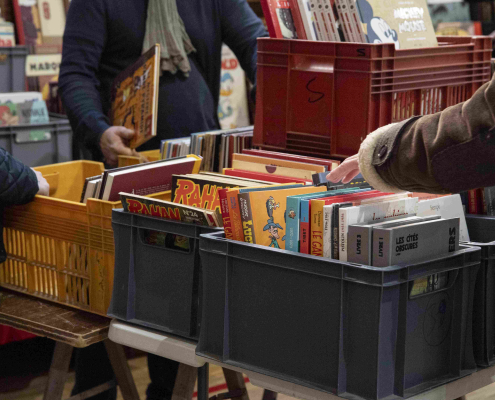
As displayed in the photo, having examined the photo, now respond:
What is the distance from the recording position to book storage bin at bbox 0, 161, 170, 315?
5.77ft

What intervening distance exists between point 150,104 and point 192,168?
0.40 meters

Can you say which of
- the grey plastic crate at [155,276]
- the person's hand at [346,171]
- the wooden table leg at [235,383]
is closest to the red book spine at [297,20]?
the person's hand at [346,171]

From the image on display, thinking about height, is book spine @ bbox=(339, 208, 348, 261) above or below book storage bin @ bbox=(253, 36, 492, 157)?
below

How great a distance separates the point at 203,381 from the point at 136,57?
1384mm

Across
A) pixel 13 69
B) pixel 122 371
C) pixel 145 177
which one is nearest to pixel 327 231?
pixel 145 177

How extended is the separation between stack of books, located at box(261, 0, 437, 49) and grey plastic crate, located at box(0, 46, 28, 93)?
2.22m

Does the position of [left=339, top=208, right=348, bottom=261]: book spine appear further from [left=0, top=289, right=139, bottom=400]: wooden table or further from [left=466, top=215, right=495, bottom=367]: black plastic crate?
[left=0, top=289, right=139, bottom=400]: wooden table

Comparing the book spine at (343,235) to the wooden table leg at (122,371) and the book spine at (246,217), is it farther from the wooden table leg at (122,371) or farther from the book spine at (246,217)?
the wooden table leg at (122,371)

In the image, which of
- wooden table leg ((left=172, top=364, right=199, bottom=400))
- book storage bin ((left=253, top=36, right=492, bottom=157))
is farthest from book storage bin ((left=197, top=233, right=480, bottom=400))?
book storage bin ((left=253, top=36, right=492, bottom=157))

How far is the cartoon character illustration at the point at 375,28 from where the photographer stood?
Answer: 5.82 ft

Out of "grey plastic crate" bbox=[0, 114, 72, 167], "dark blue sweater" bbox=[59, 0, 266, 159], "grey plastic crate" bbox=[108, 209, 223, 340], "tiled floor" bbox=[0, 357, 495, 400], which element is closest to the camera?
"grey plastic crate" bbox=[108, 209, 223, 340]

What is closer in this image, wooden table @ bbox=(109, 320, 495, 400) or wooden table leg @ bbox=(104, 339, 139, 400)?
wooden table @ bbox=(109, 320, 495, 400)

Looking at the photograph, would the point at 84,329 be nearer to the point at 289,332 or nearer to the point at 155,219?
the point at 155,219

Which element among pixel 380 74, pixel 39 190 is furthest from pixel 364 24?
pixel 39 190
